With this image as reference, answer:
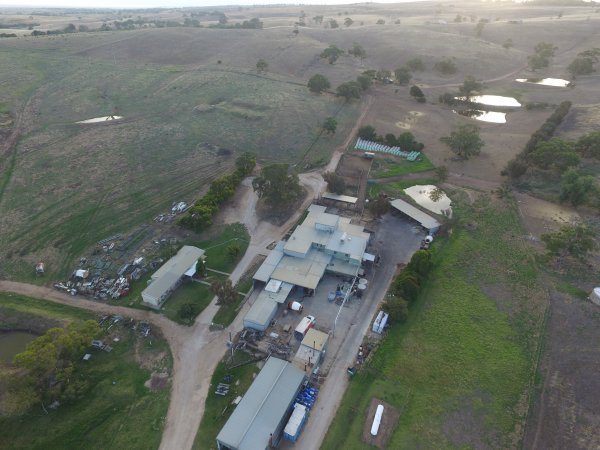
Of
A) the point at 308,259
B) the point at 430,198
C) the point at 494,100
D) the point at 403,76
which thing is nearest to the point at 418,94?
the point at 403,76

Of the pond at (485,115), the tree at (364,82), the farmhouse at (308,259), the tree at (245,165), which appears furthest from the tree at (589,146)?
the tree at (245,165)

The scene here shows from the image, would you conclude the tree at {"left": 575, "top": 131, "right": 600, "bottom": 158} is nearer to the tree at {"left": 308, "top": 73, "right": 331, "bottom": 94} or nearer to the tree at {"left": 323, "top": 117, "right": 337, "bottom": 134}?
the tree at {"left": 323, "top": 117, "right": 337, "bottom": 134}

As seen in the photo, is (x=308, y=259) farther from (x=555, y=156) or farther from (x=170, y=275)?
(x=555, y=156)

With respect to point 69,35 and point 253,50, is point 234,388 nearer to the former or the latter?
point 253,50

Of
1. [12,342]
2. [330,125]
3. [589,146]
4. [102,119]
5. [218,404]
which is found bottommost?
[12,342]

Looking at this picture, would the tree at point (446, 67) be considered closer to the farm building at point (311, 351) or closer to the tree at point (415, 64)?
the tree at point (415, 64)

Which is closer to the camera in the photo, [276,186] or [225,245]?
[225,245]
